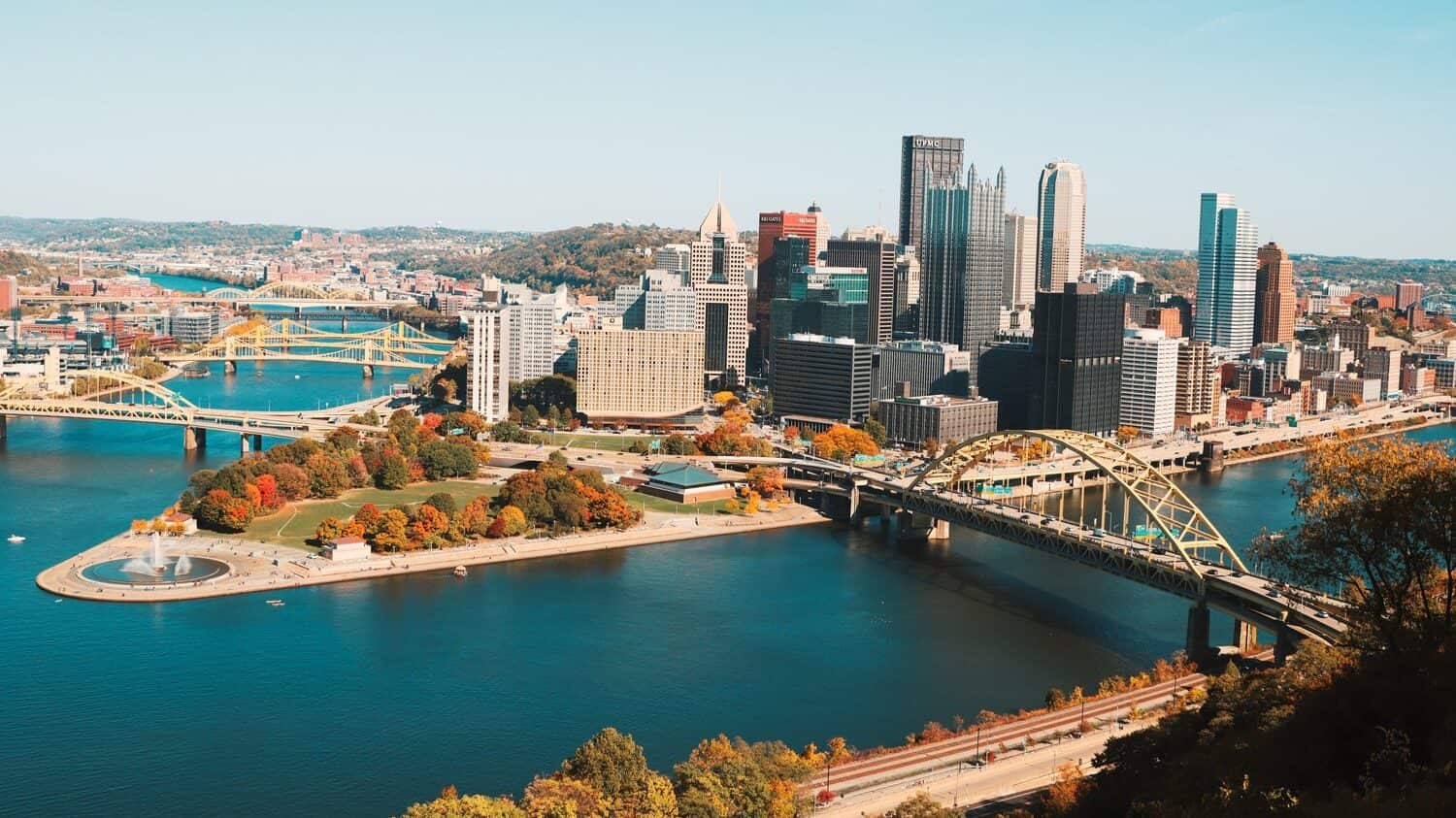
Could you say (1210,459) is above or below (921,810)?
below

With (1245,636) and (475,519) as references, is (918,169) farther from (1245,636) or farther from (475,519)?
(1245,636)

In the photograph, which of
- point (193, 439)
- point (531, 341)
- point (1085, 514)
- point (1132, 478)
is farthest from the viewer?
point (531, 341)

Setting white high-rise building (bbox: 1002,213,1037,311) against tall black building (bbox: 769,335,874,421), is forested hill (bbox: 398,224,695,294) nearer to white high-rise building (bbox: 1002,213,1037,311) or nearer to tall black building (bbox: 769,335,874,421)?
white high-rise building (bbox: 1002,213,1037,311)

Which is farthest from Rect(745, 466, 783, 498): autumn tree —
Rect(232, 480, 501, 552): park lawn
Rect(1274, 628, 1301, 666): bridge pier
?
Rect(1274, 628, 1301, 666): bridge pier

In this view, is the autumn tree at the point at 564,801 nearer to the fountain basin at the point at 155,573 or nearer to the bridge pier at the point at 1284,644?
the bridge pier at the point at 1284,644

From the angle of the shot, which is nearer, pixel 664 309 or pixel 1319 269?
pixel 664 309

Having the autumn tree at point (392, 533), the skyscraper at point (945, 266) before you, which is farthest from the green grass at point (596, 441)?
the skyscraper at point (945, 266)

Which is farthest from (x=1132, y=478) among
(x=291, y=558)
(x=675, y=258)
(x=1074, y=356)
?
(x=675, y=258)
